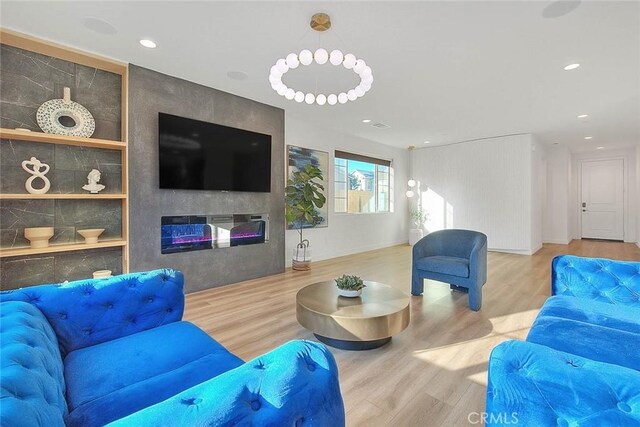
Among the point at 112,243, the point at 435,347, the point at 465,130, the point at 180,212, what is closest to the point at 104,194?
the point at 112,243

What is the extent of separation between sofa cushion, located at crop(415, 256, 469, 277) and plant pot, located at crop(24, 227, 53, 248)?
4044 millimetres

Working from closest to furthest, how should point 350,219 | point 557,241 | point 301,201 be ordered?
point 301,201 < point 350,219 < point 557,241

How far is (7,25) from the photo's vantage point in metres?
2.65

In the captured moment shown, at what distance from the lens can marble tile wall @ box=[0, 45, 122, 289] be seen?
2885 millimetres

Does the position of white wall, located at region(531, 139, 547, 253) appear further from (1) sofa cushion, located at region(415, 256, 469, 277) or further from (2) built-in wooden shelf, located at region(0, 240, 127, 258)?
(2) built-in wooden shelf, located at region(0, 240, 127, 258)

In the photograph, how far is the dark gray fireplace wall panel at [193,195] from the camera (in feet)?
11.5

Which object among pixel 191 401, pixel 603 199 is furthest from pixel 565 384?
pixel 603 199

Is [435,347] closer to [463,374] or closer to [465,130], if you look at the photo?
[463,374]

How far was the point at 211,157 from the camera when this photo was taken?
4105mm

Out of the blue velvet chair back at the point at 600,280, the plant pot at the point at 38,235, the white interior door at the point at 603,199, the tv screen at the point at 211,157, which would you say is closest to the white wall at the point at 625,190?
the white interior door at the point at 603,199

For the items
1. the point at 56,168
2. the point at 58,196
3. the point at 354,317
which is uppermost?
the point at 56,168

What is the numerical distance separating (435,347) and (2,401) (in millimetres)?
2586

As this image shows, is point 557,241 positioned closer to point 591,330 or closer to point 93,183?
point 591,330

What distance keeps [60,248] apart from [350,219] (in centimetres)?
511
